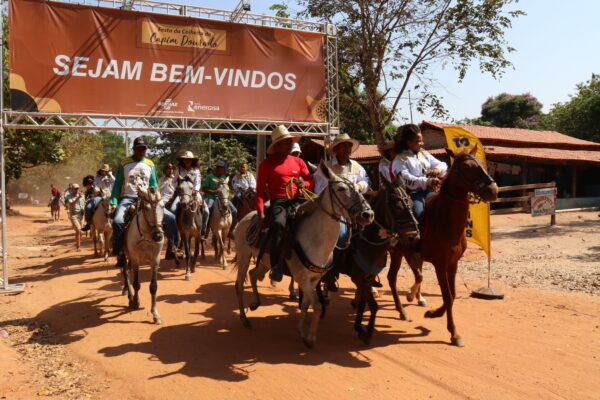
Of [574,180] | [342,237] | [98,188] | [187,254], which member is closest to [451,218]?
[342,237]

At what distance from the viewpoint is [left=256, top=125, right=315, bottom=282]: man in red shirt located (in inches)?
236

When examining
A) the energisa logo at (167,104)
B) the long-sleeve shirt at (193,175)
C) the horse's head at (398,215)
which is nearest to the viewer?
the horse's head at (398,215)

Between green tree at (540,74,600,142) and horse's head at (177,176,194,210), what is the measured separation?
125ft

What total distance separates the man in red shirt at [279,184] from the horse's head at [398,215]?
113cm

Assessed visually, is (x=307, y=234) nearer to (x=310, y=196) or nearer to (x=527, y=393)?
(x=310, y=196)

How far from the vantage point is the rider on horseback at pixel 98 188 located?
14266 millimetres

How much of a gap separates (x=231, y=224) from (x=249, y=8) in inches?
237

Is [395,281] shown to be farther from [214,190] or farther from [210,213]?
[214,190]

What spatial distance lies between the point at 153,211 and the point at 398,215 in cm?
395

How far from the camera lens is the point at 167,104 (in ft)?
38.4

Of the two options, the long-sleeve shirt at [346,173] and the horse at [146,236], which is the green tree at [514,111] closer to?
the long-sleeve shirt at [346,173]

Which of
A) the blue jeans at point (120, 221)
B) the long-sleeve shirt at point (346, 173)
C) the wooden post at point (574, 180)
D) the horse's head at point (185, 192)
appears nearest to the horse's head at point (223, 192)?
the horse's head at point (185, 192)

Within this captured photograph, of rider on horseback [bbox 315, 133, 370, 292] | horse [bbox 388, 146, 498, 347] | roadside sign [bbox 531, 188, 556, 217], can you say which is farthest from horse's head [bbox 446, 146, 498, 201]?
roadside sign [bbox 531, 188, 556, 217]

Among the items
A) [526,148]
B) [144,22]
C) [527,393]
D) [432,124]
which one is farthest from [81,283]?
[526,148]
